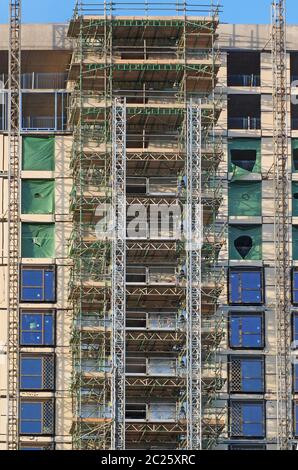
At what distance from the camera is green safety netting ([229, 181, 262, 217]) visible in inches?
4951

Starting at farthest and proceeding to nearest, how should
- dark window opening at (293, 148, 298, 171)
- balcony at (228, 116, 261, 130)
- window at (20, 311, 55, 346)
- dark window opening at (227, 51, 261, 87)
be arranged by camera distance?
dark window opening at (227, 51, 261, 87) < balcony at (228, 116, 261, 130) < dark window opening at (293, 148, 298, 171) < window at (20, 311, 55, 346)

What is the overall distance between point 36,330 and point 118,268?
7115 millimetres

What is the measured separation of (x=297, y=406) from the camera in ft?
401

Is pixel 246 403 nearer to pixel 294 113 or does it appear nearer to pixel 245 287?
pixel 245 287

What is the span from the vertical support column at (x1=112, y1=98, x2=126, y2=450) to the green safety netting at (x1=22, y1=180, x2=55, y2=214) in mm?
5541

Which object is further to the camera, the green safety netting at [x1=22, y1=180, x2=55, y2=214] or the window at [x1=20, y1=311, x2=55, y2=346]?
the green safety netting at [x1=22, y1=180, x2=55, y2=214]

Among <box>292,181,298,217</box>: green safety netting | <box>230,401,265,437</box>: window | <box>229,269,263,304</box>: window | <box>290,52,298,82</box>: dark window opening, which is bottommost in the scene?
<box>230,401,265,437</box>: window

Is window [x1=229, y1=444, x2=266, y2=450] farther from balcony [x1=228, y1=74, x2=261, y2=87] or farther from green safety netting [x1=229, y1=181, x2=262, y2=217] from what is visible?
balcony [x1=228, y1=74, x2=261, y2=87]

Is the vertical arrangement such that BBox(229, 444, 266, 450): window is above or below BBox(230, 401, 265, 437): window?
below

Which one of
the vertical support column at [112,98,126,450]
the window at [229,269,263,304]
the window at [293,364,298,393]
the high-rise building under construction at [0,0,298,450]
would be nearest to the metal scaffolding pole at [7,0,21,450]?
the high-rise building under construction at [0,0,298,450]
